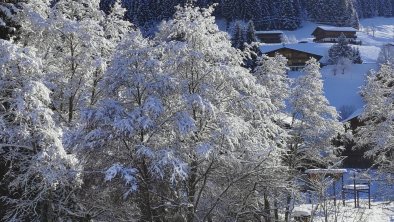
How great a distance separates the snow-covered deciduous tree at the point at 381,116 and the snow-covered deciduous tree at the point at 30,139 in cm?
1536

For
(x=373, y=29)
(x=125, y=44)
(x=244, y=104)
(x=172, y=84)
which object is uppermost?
(x=125, y=44)

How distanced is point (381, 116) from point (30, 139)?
1799cm

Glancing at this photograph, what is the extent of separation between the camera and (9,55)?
13633mm

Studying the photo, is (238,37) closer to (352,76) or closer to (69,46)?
(352,76)

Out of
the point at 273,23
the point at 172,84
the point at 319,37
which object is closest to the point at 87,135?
the point at 172,84

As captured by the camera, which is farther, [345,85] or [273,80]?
[345,85]

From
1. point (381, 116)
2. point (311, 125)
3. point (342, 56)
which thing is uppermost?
point (311, 125)

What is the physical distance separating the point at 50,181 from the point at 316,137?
48.1ft

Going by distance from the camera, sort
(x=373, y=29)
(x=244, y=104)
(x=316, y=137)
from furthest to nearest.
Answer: (x=373, y=29), (x=316, y=137), (x=244, y=104)

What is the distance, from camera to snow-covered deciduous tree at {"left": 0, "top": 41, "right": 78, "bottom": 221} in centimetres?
1363

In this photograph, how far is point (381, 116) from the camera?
82.3 feet

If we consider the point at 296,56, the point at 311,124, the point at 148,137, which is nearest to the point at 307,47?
the point at 296,56

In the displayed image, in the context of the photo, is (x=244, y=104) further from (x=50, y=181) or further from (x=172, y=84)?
(x=50, y=181)

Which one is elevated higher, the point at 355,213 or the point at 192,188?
the point at 192,188
